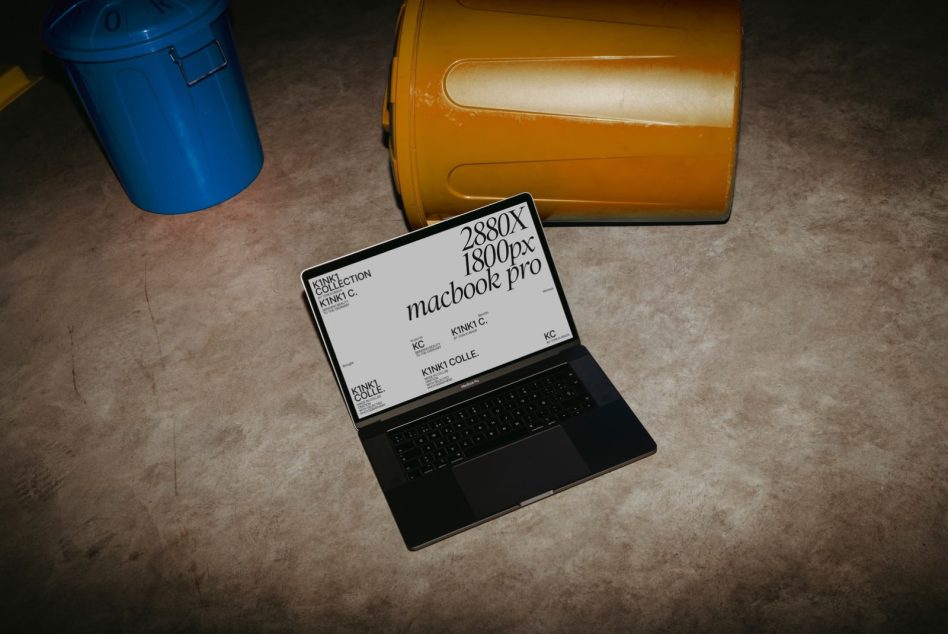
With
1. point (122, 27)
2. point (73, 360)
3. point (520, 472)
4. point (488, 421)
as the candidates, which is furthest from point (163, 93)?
point (520, 472)

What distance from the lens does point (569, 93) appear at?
1.54 metres

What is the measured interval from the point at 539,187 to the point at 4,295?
137 centimetres

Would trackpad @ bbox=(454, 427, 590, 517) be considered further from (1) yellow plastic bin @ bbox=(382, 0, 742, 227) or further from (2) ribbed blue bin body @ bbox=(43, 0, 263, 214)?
(2) ribbed blue bin body @ bbox=(43, 0, 263, 214)

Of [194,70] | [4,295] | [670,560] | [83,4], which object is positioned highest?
[83,4]

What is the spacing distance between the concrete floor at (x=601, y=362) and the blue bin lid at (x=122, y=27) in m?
0.50

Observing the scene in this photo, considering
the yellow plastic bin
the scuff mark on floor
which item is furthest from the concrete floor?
the yellow plastic bin

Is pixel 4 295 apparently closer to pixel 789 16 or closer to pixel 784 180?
pixel 784 180

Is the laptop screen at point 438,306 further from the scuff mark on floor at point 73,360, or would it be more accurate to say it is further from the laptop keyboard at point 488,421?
the scuff mark on floor at point 73,360

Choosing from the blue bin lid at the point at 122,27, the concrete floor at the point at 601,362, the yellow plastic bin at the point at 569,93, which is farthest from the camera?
the blue bin lid at the point at 122,27

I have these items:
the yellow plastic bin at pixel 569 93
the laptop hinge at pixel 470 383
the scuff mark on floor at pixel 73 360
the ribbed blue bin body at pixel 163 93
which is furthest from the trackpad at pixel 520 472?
the ribbed blue bin body at pixel 163 93

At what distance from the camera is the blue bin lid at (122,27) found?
1.63 metres

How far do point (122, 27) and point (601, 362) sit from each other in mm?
1265

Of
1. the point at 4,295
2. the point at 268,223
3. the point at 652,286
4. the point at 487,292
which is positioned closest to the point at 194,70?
the point at 268,223

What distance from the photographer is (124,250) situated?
6.47 feet
